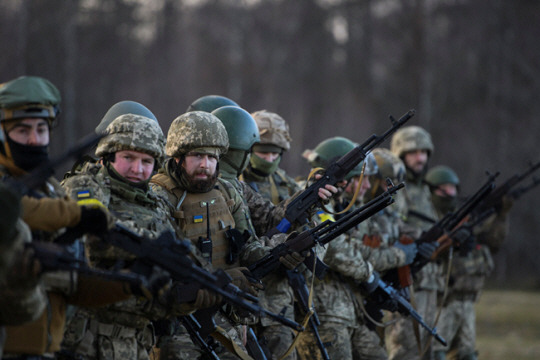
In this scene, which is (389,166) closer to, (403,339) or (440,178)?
(440,178)

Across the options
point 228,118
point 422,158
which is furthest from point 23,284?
point 422,158

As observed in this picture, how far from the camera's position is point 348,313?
294 inches

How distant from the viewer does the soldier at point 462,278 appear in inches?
409

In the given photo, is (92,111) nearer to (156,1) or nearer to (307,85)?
(156,1)

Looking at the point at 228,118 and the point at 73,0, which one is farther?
the point at 73,0

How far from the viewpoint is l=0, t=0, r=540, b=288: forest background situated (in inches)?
926

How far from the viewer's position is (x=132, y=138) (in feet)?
15.6

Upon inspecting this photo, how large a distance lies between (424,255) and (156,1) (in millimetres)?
16553

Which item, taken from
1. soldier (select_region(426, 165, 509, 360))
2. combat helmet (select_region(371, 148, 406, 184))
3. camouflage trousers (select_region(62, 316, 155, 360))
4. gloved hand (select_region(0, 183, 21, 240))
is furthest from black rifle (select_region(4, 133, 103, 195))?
soldier (select_region(426, 165, 509, 360))

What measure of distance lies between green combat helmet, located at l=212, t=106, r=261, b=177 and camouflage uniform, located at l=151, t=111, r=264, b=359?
74 cm

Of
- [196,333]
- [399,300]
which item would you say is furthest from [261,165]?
[196,333]

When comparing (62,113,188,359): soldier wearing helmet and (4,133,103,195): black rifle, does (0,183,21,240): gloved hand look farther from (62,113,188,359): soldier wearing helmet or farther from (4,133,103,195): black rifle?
(62,113,188,359): soldier wearing helmet

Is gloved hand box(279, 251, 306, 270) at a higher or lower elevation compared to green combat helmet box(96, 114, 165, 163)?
lower

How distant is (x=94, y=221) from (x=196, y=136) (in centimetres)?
181
